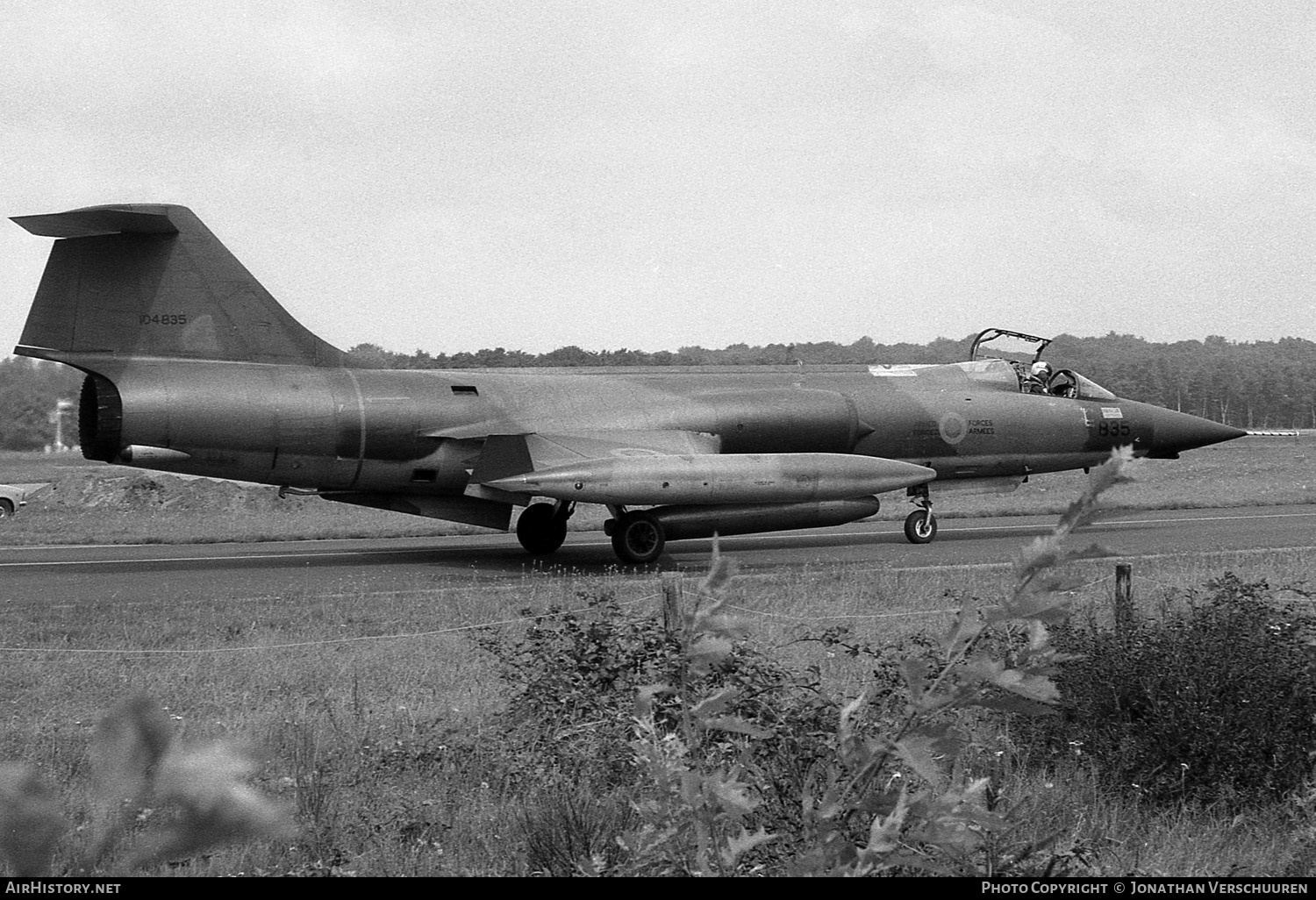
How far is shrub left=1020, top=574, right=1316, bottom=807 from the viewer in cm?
687

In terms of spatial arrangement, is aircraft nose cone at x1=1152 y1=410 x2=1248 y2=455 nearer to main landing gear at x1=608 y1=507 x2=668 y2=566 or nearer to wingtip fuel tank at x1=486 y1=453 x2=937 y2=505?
wingtip fuel tank at x1=486 y1=453 x2=937 y2=505

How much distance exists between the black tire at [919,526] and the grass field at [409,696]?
14.2 feet

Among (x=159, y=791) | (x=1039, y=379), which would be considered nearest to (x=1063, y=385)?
(x=1039, y=379)

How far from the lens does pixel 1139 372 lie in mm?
68688

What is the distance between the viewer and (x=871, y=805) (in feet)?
11.4

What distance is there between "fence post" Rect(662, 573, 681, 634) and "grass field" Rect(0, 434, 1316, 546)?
13.8 m

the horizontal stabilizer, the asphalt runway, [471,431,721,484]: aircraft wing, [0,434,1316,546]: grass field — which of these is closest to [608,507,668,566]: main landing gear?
the asphalt runway

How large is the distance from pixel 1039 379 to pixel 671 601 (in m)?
16.0

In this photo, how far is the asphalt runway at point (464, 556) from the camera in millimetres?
15445

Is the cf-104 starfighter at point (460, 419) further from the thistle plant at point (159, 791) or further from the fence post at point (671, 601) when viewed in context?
the thistle plant at point (159, 791)

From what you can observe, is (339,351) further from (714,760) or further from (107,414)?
(714,760)

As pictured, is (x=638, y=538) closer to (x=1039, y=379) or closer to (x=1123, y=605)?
(x=1123, y=605)

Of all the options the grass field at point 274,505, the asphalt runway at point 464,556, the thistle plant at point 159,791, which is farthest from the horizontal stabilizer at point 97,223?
the thistle plant at point 159,791
